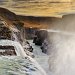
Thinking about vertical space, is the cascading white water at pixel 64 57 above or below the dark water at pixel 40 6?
below

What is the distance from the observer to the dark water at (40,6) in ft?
32.1

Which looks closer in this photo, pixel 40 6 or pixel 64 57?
pixel 64 57

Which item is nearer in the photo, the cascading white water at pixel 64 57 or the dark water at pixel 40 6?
the cascading white water at pixel 64 57

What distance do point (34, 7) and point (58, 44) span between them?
8.69 feet

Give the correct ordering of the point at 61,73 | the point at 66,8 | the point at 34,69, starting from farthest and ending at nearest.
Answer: the point at 66,8, the point at 61,73, the point at 34,69

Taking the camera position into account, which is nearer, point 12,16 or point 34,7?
point 12,16

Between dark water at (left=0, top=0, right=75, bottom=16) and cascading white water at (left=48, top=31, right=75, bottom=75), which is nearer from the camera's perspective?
cascading white water at (left=48, top=31, right=75, bottom=75)

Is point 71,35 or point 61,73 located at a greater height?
point 71,35

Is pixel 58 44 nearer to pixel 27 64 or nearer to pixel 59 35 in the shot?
pixel 59 35

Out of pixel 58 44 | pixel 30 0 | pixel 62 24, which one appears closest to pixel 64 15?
pixel 62 24

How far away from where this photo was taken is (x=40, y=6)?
10.8 metres

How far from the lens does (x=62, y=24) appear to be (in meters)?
8.95

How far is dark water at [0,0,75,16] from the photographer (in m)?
9.77

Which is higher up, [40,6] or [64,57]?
[40,6]
